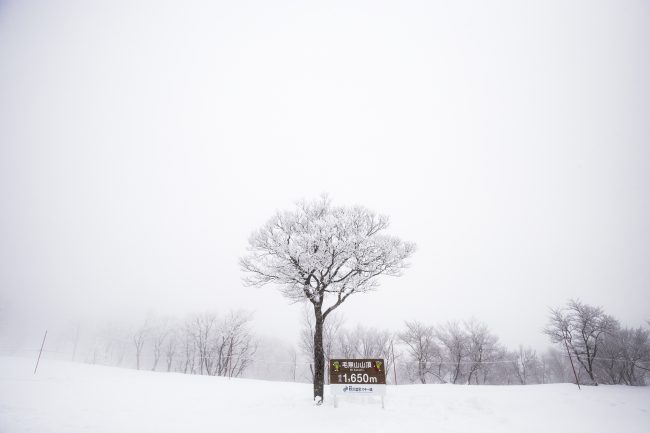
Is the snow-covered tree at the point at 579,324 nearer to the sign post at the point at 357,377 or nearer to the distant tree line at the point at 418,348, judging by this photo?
the distant tree line at the point at 418,348

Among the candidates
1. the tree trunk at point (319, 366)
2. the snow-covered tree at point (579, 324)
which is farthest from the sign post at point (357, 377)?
the snow-covered tree at point (579, 324)

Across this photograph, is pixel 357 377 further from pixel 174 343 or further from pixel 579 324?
pixel 174 343

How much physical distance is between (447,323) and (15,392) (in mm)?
51540

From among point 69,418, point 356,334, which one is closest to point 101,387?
point 69,418

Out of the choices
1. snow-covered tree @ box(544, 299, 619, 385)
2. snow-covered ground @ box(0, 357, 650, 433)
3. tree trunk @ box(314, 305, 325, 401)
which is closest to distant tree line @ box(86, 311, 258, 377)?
snow-covered ground @ box(0, 357, 650, 433)

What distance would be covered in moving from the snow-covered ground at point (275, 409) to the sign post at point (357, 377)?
0.61 meters

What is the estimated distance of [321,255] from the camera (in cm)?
1309

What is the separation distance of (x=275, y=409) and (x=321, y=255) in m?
6.89

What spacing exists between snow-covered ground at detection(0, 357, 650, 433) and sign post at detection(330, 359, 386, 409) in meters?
0.61

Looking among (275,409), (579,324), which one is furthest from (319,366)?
(579,324)

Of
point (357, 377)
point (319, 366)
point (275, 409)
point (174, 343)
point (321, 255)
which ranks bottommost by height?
point (174, 343)

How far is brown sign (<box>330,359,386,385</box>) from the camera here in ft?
40.3

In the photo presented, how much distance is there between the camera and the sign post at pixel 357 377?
1209 cm

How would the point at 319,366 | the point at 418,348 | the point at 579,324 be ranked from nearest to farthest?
the point at 319,366
the point at 579,324
the point at 418,348
